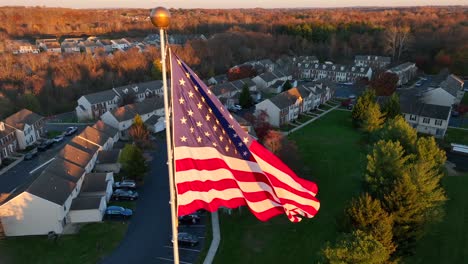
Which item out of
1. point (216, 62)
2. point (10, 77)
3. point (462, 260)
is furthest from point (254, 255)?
point (216, 62)

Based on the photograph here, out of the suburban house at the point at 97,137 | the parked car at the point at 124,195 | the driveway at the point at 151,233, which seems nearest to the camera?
A: the driveway at the point at 151,233

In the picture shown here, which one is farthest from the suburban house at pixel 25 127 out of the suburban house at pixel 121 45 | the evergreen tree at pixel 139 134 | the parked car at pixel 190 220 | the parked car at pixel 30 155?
the suburban house at pixel 121 45

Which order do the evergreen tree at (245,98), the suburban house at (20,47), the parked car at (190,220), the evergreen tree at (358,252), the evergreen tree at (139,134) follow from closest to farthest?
the evergreen tree at (358,252)
the parked car at (190,220)
the evergreen tree at (139,134)
the evergreen tree at (245,98)
the suburban house at (20,47)

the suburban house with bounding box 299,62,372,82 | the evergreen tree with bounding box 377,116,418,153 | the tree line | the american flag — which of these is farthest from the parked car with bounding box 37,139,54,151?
the suburban house with bounding box 299,62,372,82

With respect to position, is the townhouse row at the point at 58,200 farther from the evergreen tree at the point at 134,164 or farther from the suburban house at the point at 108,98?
the suburban house at the point at 108,98

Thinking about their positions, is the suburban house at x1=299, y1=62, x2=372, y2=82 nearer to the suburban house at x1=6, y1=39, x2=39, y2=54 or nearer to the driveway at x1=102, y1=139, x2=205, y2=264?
→ the driveway at x1=102, y1=139, x2=205, y2=264

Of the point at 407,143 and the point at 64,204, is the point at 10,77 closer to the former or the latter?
the point at 64,204
